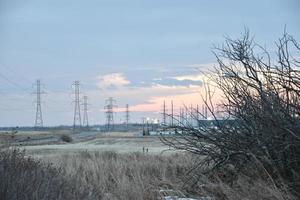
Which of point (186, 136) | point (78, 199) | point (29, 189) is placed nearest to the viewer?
point (29, 189)

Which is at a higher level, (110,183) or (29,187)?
(29,187)

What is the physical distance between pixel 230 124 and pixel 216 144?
55 cm

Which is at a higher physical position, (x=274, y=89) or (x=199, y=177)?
(x=274, y=89)

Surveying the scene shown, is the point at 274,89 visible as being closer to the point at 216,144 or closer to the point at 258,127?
the point at 258,127

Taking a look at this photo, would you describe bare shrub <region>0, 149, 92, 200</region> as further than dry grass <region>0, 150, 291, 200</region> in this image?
No

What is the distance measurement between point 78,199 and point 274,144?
3.56m

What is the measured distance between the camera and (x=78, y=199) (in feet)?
24.6

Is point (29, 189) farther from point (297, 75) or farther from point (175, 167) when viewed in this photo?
point (175, 167)

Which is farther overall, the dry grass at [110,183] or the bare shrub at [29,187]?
the dry grass at [110,183]

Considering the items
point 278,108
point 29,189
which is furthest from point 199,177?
point 29,189

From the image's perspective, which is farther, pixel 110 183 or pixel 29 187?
pixel 110 183

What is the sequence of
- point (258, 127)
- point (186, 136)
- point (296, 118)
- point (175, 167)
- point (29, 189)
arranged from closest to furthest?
point (29, 189)
point (296, 118)
point (258, 127)
point (186, 136)
point (175, 167)

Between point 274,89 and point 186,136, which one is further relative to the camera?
point 186,136

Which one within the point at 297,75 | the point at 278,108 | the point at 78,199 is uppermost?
the point at 297,75
